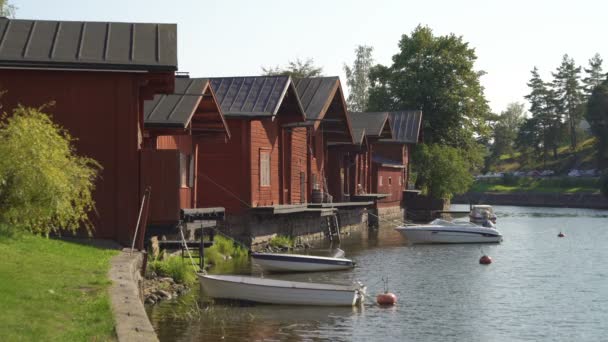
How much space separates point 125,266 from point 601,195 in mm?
95179

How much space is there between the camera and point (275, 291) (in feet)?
82.4

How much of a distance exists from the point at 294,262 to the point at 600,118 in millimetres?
89743

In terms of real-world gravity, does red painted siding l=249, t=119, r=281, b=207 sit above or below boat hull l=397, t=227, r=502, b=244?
above

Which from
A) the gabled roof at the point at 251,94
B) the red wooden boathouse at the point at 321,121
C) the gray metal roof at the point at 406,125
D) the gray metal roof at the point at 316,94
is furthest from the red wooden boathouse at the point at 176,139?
the gray metal roof at the point at 406,125

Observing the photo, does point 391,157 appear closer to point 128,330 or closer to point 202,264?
point 202,264

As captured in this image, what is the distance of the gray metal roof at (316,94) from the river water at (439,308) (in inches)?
321

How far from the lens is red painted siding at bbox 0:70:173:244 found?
2594 centimetres

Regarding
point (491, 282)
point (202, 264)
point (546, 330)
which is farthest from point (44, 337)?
point (491, 282)

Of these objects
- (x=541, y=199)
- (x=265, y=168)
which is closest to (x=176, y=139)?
(x=265, y=168)

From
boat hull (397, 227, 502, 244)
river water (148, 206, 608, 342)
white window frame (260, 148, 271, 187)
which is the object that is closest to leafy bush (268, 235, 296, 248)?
river water (148, 206, 608, 342)

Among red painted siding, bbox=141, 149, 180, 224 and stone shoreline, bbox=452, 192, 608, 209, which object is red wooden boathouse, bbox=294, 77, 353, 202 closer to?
red painted siding, bbox=141, 149, 180, 224

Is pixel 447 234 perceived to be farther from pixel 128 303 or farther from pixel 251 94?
pixel 128 303

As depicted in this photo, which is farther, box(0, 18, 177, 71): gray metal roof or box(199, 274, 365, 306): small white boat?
box(0, 18, 177, 71): gray metal roof

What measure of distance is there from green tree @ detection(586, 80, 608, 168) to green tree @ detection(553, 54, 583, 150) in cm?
2242
